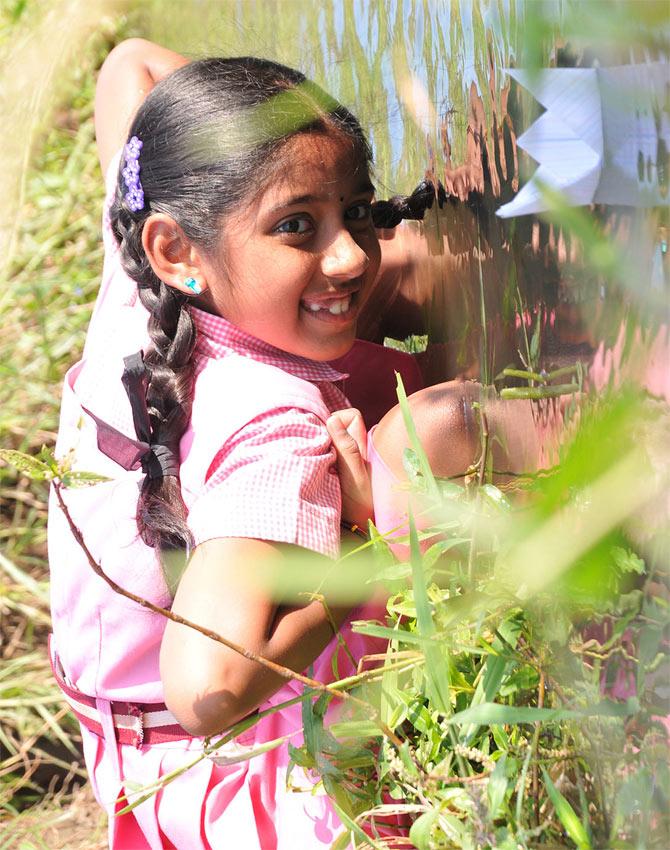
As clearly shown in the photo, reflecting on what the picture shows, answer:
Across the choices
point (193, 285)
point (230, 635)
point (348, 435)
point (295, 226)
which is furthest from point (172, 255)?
point (230, 635)

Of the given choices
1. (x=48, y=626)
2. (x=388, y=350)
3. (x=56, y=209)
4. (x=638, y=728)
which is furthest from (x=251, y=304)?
(x=56, y=209)

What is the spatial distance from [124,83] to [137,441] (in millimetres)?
683

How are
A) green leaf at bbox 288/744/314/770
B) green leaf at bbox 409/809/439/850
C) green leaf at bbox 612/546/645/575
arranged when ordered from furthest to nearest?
green leaf at bbox 288/744/314/770 → green leaf at bbox 409/809/439/850 → green leaf at bbox 612/546/645/575

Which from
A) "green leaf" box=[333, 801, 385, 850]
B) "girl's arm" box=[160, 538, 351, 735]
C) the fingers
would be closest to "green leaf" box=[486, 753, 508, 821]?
"green leaf" box=[333, 801, 385, 850]

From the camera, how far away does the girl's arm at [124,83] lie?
4.84 feet

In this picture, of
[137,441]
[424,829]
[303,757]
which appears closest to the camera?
[424,829]

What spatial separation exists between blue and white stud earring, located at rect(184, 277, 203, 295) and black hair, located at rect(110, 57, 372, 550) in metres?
0.02

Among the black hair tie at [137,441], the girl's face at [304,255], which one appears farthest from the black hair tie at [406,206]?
the black hair tie at [137,441]

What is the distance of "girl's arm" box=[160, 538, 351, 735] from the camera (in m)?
0.85

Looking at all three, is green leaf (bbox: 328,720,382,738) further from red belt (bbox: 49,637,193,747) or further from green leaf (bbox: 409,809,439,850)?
red belt (bbox: 49,637,193,747)

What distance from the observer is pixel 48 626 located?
1871mm

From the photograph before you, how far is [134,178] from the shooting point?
1132mm

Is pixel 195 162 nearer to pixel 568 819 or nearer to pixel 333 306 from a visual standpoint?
pixel 333 306

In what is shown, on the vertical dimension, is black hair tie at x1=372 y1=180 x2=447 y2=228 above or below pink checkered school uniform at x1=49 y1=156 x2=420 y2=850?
above
